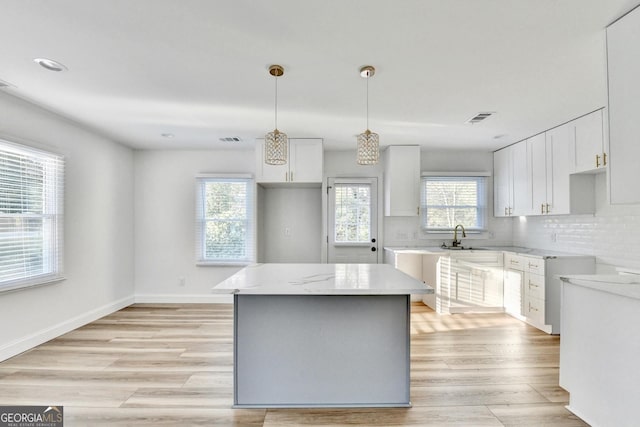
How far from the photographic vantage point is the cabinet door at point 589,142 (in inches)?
128

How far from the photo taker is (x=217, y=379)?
2617 millimetres

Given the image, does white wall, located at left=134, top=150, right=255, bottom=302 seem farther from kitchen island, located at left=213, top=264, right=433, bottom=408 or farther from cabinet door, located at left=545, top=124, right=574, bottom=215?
cabinet door, located at left=545, top=124, right=574, bottom=215

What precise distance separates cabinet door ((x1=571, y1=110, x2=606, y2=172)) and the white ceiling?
0.50ft

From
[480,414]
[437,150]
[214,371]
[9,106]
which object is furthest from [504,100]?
[9,106]

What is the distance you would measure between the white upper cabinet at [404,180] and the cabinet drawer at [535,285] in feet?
5.32

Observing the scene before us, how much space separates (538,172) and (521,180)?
1.08 feet

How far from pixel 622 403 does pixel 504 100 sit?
2.46 metres

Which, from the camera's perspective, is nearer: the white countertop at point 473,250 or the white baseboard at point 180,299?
the white countertop at point 473,250

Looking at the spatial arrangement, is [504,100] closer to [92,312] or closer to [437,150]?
[437,150]

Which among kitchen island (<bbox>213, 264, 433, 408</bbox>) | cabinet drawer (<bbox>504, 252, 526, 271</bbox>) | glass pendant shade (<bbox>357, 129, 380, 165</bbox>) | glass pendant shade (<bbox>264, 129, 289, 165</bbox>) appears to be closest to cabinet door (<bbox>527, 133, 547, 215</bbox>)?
cabinet drawer (<bbox>504, 252, 526, 271</bbox>)

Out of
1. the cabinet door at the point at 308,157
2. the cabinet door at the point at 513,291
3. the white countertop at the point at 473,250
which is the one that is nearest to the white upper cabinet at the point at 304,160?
the cabinet door at the point at 308,157

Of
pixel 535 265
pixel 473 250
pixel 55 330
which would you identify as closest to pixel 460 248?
pixel 473 250

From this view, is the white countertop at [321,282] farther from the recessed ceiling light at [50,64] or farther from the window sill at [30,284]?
the window sill at [30,284]

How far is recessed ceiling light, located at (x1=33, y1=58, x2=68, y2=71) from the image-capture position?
2303 mm
